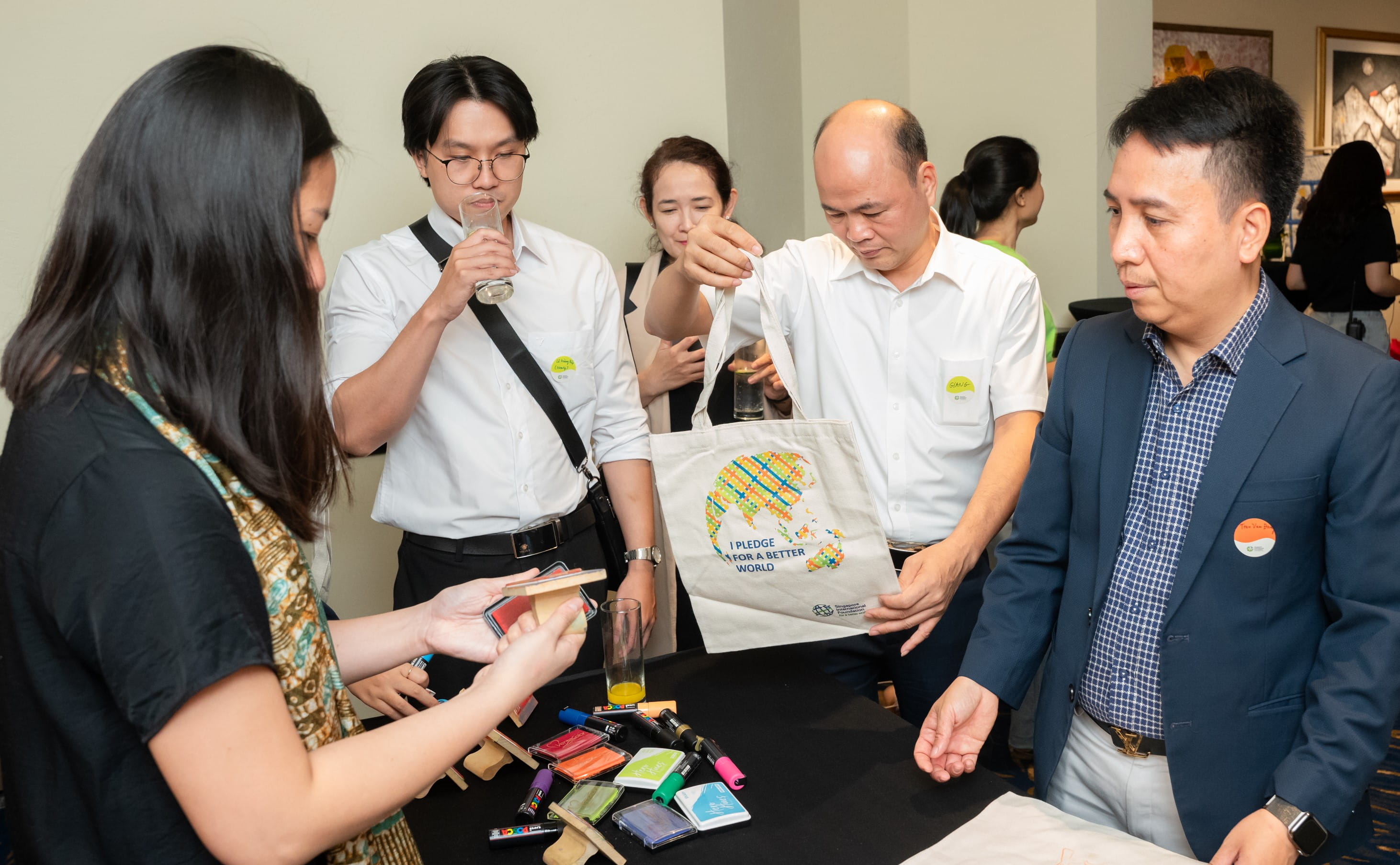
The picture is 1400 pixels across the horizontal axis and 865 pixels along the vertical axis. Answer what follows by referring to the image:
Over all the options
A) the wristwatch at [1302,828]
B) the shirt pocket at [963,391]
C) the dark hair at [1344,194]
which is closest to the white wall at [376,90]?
the shirt pocket at [963,391]

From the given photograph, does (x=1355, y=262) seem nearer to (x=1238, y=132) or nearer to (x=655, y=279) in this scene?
(x=655, y=279)

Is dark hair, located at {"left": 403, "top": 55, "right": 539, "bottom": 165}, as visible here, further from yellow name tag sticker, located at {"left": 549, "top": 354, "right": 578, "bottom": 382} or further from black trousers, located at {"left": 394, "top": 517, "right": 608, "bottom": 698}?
black trousers, located at {"left": 394, "top": 517, "right": 608, "bottom": 698}

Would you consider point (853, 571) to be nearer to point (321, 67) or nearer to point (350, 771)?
point (350, 771)

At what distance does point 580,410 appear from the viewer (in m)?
2.20

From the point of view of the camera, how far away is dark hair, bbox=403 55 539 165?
2.00m

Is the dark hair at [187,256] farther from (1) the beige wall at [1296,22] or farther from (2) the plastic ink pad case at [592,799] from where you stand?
(1) the beige wall at [1296,22]

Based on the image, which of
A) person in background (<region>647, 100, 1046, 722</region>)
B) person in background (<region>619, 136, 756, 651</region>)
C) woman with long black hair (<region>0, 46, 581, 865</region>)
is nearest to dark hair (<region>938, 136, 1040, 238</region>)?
person in background (<region>619, 136, 756, 651</region>)

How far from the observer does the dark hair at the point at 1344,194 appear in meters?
4.54

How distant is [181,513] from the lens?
2.72 ft

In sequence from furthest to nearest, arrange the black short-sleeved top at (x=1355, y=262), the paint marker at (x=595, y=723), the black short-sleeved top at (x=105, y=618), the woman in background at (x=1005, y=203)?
the black short-sleeved top at (x=1355, y=262) → the woman in background at (x=1005, y=203) → the paint marker at (x=595, y=723) → the black short-sleeved top at (x=105, y=618)

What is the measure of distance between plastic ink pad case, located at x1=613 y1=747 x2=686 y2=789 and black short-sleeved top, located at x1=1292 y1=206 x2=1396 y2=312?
15.8 ft

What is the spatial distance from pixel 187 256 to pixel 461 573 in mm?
1233

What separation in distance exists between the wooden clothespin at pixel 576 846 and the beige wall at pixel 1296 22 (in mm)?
7340

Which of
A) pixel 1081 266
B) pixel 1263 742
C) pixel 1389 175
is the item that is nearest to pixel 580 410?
pixel 1263 742
